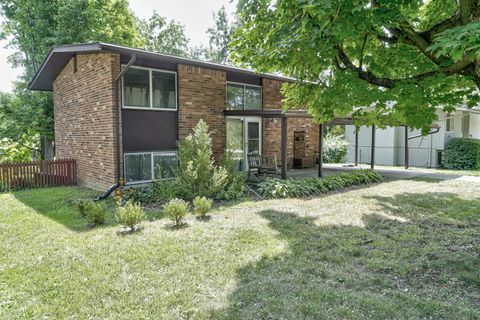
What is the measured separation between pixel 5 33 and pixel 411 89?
24.3 metres

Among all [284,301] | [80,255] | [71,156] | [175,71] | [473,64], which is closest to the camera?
[284,301]

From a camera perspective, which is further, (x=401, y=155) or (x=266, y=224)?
(x=401, y=155)

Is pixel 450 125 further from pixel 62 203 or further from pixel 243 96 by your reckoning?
pixel 62 203

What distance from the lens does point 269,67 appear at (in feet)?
18.2

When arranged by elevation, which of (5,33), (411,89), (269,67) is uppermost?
(5,33)

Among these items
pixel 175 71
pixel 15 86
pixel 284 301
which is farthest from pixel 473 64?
pixel 15 86

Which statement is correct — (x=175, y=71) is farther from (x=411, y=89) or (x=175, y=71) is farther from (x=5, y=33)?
(x=5, y=33)

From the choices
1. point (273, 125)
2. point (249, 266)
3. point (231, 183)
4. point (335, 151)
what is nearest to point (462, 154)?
point (335, 151)

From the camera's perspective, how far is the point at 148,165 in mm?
10148

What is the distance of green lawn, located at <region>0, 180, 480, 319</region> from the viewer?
11.4ft

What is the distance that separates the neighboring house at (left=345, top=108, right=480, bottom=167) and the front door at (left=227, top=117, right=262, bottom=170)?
9392 millimetres

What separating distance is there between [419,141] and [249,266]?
61.5 ft

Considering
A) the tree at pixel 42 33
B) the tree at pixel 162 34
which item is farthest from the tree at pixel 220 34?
the tree at pixel 42 33

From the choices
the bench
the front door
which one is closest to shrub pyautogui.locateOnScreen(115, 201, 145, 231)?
the bench
